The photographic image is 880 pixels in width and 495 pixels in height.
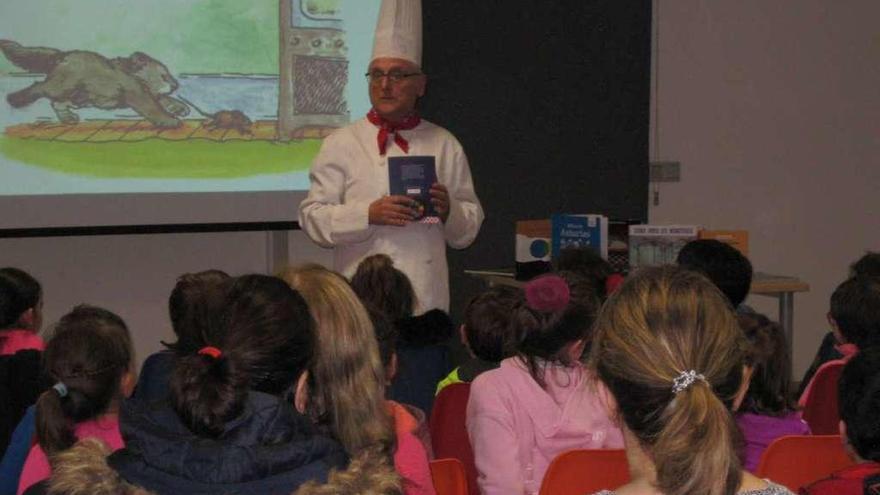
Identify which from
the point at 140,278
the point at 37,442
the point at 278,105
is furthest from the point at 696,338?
the point at 140,278

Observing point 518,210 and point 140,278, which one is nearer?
point 140,278

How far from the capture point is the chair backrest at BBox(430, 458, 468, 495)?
7.39 feet

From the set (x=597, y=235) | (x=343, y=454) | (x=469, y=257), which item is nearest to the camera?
(x=343, y=454)

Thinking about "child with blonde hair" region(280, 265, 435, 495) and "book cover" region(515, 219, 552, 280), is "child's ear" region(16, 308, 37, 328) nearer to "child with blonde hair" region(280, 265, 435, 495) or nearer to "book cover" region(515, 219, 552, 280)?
"child with blonde hair" region(280, 265, 435, 495)

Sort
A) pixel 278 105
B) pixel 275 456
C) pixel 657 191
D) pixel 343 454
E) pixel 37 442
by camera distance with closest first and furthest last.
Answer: pixel 275 456
pixel 343 454
pixel 37 442
pixel 278 105
pixel 657 191

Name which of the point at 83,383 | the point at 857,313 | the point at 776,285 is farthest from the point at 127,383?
the point at 776,285

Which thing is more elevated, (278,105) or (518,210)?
(278,105)

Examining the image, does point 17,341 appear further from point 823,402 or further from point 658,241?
point 658,241

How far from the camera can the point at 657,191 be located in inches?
247

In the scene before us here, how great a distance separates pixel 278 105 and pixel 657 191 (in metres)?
2.22

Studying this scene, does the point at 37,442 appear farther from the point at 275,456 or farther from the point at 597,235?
the point at 597,235

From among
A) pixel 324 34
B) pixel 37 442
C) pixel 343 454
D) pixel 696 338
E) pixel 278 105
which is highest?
pixel 324 34

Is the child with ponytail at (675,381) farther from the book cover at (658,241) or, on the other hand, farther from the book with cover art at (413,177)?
the book cover at (658,241)

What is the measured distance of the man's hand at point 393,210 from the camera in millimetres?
3842
